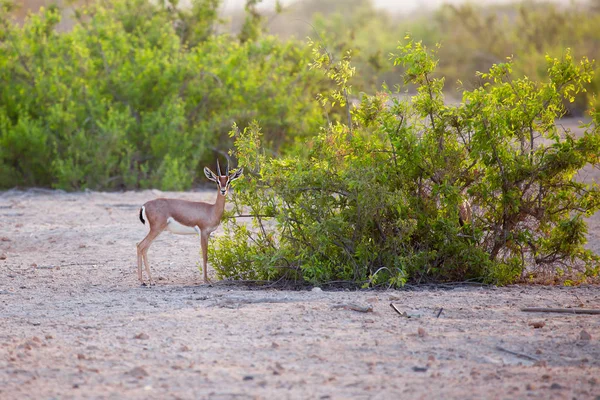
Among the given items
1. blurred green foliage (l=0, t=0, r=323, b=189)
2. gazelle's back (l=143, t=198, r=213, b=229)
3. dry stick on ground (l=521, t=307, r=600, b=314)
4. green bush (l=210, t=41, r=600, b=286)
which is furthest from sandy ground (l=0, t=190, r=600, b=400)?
blurred green foliage (l=0, t=0, r=323, b=189)

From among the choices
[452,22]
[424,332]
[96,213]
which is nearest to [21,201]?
[96,213]

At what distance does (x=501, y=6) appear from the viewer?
6569cm

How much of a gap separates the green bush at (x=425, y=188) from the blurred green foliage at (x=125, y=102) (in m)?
8.33

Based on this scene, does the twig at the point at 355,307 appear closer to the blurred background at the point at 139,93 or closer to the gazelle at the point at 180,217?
the gazelle at the point at 180,217

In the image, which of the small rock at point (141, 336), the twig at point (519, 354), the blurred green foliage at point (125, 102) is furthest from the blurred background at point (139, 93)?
the twig at point (519, 354)

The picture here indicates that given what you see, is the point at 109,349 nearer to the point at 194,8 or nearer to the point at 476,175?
the point at 476,175

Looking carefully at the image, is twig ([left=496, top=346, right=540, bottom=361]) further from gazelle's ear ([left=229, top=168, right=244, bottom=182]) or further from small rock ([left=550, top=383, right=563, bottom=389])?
gazelle's ear ([left=229, top=168, right=244, bottom=182])

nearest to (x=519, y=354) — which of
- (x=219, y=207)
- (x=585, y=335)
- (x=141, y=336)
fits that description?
(x=585, y=335)

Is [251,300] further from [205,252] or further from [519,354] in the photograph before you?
[519,354]

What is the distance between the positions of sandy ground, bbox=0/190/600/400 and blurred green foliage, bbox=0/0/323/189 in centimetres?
742

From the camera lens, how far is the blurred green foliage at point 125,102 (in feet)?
55.0

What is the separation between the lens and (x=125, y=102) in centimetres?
1775

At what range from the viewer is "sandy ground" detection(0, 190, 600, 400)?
527cm

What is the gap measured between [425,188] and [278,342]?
3285 mm
